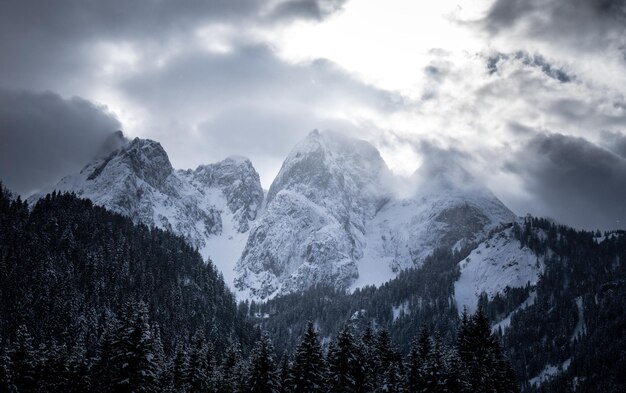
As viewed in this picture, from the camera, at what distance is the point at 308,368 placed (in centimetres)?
7081

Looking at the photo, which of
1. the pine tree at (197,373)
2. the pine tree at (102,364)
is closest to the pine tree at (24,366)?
the pine tree at (102,364)

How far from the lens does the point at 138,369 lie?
6397cm

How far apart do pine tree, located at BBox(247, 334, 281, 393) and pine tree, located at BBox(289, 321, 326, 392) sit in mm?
2296

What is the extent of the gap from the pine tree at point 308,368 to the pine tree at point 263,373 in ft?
7.53

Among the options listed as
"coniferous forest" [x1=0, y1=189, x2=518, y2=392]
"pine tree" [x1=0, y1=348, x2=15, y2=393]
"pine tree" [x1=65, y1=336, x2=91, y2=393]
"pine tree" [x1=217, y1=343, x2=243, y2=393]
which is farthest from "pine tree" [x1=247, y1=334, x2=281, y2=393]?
"pine tree" [x1=0, y1=348, x2=15, y2=393]

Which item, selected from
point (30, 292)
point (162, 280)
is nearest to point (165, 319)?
point (162, 280)

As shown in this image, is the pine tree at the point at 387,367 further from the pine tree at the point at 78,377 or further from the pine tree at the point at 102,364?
the pine tree at the point at 78,377

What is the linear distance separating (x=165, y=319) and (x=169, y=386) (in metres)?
92.8

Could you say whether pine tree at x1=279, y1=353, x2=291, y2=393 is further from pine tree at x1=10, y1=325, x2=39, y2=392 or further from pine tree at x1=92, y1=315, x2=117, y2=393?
pine tree at x1=10, y1=325, x2=39, y2=392

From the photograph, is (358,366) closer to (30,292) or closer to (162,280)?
(30,292)

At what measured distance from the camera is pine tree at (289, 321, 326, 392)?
70.3 metres

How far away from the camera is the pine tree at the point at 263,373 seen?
70.1 m

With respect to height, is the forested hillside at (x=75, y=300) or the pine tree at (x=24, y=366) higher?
the forested hillside at (x=75, y=300)

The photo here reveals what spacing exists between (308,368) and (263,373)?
5.56 m
